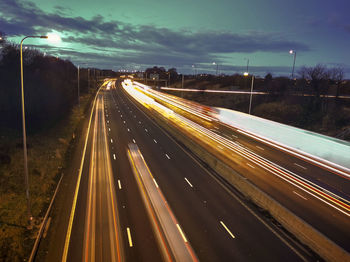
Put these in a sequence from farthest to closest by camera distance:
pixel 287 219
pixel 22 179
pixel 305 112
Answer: pixel 305 112, pixel 22 179, pixel 287 219

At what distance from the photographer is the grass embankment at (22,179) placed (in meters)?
14.2

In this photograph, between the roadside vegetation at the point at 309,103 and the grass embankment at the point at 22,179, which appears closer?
the grass embankment at the point at 22,179

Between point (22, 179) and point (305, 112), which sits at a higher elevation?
point (305, 112)

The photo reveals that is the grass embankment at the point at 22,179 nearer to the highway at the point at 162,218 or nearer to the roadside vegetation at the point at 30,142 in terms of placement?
the roadside vegetation at the point at 30,142

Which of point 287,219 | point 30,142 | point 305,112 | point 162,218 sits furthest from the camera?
point 305,112

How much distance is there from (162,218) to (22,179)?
14.0 metres

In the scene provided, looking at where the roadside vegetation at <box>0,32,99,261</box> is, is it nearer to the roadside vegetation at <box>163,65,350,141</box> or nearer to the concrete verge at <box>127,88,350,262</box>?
the concrete verge at <box>127,88,350,262</box>

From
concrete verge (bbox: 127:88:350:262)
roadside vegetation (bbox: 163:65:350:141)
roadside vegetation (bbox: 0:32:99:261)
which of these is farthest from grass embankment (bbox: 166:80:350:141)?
roadside vegetation (bbox: 0:32:99:261)

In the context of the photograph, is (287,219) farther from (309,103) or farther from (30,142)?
(309,103)

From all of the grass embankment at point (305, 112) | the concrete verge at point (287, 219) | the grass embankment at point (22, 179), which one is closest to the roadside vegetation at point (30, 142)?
the grass embankment at point (22, 179)

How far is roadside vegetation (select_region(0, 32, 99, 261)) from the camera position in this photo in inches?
603

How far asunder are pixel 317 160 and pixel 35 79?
58.5 metres

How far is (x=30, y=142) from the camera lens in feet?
106

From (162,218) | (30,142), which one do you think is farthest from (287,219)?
(30,142)
